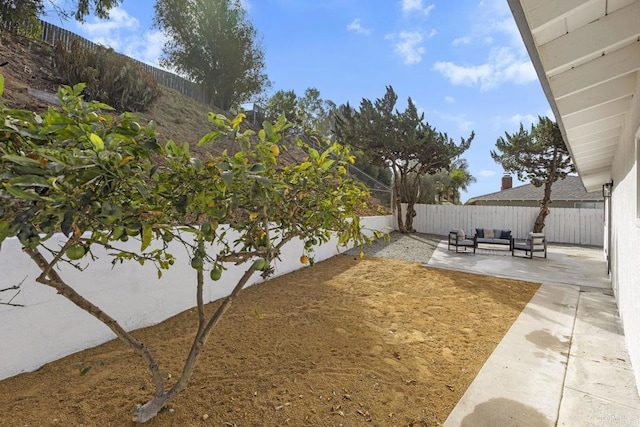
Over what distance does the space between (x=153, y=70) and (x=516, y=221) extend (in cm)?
1912

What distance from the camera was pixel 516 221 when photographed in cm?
1440

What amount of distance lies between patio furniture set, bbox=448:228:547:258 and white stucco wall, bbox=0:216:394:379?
8.20 m

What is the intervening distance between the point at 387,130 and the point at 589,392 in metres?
12.4

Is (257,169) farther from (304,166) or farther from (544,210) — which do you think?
(544,210)

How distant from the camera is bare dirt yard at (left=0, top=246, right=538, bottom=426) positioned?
219 centimetres

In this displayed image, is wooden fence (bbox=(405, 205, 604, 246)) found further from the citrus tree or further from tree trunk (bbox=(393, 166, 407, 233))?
the citrus tree

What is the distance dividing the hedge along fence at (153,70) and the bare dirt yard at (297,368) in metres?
11.8

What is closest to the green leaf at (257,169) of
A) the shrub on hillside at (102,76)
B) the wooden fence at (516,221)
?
the shrub on hillside at (102,76)

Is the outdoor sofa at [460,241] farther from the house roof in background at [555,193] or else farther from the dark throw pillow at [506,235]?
the house roof in background at [555,193]

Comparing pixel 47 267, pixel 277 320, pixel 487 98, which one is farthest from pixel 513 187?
pixel 47 267

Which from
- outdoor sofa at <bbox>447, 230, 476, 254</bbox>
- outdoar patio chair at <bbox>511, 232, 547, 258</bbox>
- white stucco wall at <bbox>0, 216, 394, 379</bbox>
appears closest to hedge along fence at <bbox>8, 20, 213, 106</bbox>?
white stucco wall at <bbox>0, 216, 394, 379</bbox>

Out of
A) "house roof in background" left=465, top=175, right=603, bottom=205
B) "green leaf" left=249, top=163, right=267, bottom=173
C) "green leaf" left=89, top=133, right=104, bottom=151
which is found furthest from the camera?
"house roof in background" left=465, top=175, right=603, bottom=205

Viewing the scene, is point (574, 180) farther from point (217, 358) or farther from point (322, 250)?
point (217, 358)

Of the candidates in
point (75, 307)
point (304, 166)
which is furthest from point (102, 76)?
point (304, 166)
